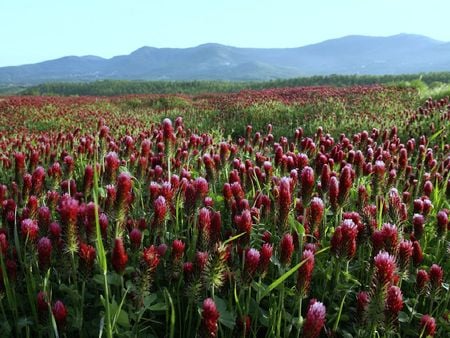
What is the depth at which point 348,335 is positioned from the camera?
2.19 m

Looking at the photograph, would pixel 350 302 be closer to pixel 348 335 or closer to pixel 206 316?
pixel 348 335

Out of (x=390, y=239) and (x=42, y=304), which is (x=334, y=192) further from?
(x=42, y=304)

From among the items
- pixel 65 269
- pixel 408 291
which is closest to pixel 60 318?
pixel 65 269

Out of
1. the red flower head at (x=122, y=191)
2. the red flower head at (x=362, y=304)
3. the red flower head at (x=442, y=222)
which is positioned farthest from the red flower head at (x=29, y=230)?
the red flower head at (x=442, y=222)

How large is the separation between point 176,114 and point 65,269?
15658 mm

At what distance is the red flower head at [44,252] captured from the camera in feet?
6.95

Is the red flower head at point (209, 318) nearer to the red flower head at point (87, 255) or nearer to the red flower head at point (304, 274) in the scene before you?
the red flower head at point (304, 274)

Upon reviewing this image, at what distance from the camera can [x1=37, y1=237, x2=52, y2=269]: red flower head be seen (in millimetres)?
2119

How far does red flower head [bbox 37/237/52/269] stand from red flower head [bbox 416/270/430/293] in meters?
1.67

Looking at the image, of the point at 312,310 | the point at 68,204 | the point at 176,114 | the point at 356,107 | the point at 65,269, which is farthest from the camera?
the point at 176,114

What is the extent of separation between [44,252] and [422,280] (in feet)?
5.57

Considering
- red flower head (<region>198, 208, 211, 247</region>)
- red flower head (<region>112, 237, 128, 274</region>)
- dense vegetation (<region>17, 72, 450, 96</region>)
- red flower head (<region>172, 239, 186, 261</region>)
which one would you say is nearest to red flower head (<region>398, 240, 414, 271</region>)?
red flower head (<region>198, 208, 211, 247</region>)

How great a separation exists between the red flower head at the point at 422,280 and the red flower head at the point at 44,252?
1.67 metres

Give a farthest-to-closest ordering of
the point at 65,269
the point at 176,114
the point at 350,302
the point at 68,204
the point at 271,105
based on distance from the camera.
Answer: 1. the point at 176,114
2. the point at 271,105
3. the point at 350,302
4. the point at 65,269
5. the point at 68,204
